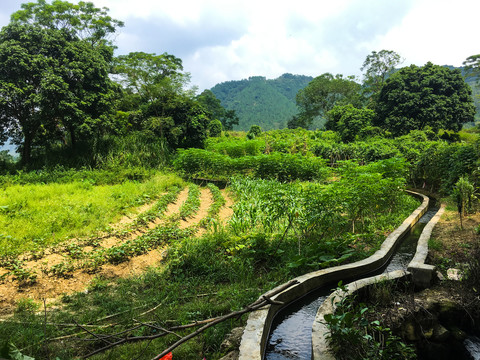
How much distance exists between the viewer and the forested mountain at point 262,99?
7206cm

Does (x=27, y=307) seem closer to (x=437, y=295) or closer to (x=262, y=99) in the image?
(x=437, y=295)

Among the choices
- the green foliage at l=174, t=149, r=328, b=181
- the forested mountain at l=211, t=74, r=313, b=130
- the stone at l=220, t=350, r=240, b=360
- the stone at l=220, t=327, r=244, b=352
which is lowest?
the stone at l=220, t=327, r=244, b=352

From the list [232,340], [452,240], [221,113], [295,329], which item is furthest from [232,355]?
[221,113]

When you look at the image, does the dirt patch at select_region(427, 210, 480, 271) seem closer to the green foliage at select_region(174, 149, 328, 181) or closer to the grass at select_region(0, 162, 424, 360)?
the grass at select_region(0, 162, 424, 360)

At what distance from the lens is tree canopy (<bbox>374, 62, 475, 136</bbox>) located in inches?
834

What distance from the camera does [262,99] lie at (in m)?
83.8

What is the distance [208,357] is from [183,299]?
1294mm

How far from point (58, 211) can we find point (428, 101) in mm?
25180

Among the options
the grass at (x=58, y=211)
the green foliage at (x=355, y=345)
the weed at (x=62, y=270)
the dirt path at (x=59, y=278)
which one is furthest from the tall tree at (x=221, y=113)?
the green foliage at (x=355, y=345)

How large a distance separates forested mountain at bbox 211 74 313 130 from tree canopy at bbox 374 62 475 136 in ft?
130

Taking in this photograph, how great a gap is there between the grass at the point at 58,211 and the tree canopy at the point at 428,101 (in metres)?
20.7

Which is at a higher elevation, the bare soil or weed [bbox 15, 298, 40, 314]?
the bare soil

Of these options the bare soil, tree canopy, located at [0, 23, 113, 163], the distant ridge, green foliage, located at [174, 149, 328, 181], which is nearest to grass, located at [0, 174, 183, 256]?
green foliage, located at [174, 149, 328, 181]

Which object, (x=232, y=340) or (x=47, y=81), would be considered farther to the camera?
(x=47, y=81)
